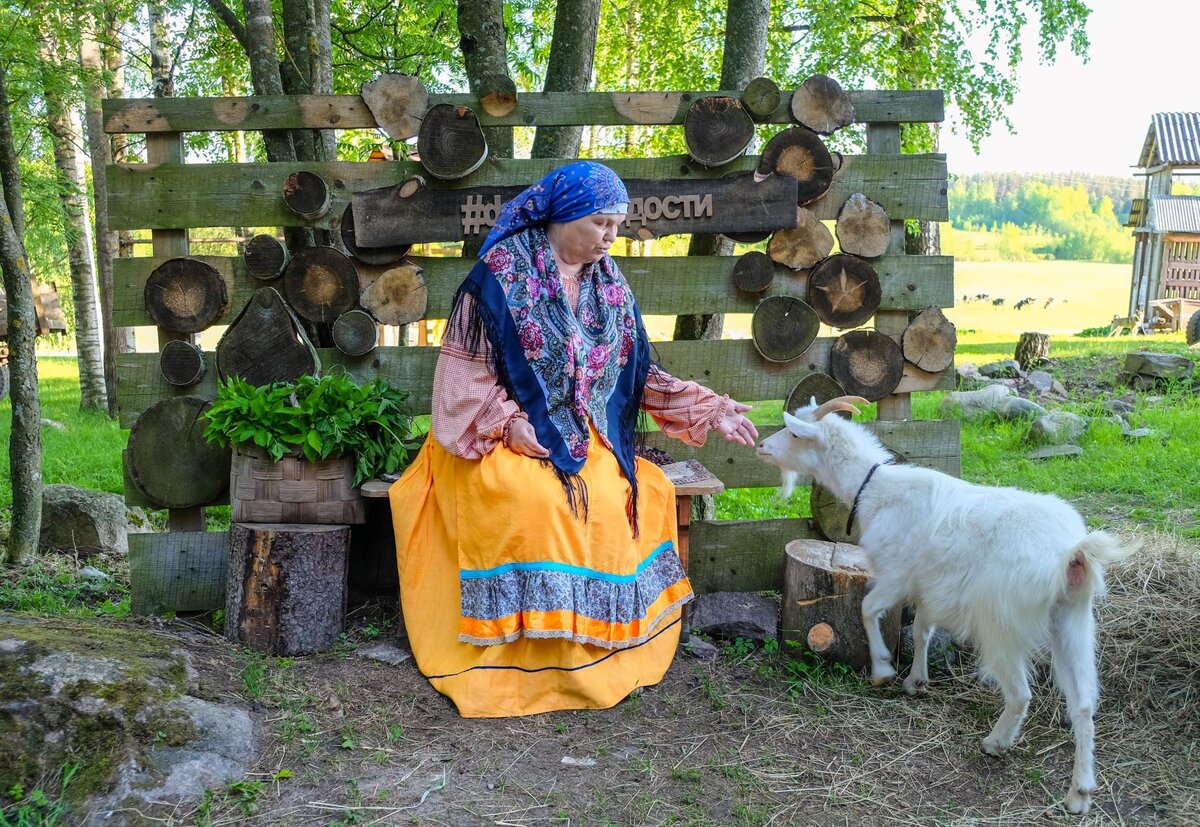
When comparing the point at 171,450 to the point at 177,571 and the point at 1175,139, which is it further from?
the point at 1175,139

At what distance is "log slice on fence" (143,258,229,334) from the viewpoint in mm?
4891

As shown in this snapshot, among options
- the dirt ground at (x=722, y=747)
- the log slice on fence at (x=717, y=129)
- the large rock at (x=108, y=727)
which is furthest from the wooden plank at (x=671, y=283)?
the large rock at (x=108, y=727)

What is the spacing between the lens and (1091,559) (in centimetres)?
331

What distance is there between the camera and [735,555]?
5.30 m

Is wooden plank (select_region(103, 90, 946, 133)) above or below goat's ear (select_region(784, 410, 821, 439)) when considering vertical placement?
above

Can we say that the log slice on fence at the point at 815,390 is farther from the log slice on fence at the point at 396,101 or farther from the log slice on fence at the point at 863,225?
the log slice on fence at the point at 396,101

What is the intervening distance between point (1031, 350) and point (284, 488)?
12258 mm

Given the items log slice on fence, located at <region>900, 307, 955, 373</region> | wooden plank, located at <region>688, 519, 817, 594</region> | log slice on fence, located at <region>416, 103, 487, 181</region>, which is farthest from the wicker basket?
log slice on fence, located at <region>900, 307, 955, 373</region>

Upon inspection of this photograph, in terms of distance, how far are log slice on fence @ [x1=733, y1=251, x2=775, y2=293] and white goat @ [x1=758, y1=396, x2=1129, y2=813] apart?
3.13ft

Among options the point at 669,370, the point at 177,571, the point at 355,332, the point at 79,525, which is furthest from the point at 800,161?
the point at 79,525

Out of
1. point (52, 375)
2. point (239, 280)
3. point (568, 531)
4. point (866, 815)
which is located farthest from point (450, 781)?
point (52, 375)

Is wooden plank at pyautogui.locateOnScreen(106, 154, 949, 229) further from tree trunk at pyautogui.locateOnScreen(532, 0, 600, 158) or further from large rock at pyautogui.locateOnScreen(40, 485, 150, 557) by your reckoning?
large rock at pyautogui.locateOnScreen(40, 485, 150, 557)

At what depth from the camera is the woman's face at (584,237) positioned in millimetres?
4098

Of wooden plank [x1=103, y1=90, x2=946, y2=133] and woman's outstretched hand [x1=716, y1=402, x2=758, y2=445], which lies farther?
wooden plank [x1=103, y1=90, x2=946, y2=133]
